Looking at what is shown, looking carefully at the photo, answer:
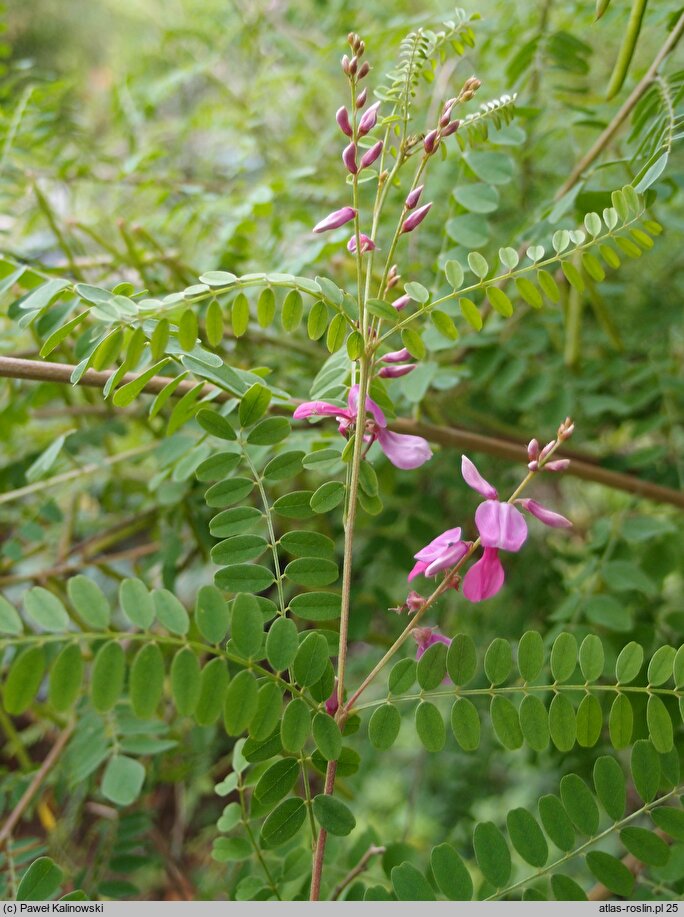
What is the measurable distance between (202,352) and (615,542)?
326mm

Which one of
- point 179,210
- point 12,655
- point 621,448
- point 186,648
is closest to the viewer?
point 186,648

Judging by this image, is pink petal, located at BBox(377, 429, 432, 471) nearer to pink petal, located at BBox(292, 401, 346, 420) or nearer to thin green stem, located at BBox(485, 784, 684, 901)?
pink petal, located at BBox(292, 401, 346, 420)

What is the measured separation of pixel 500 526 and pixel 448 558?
0.08 feet

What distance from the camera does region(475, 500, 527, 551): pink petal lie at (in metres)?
0.29

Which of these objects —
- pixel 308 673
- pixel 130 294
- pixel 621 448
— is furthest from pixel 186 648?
pixel 621 448

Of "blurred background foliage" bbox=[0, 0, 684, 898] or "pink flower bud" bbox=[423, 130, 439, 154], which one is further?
"blurred background foliage" bbox=[0, 0, 684, 898]

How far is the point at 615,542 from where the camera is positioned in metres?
0.53

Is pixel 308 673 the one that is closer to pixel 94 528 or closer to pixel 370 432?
pixel 370 432

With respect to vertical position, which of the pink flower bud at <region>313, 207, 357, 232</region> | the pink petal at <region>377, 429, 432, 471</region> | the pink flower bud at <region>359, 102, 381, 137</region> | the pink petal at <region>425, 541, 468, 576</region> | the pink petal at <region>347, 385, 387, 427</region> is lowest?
the pink petal at <region>425, 541, 468, 576</region>

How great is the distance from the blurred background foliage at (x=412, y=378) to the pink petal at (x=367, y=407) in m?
0.11

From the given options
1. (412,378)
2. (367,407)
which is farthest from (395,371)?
(412,378)

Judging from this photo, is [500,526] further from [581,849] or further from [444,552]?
[581,849]

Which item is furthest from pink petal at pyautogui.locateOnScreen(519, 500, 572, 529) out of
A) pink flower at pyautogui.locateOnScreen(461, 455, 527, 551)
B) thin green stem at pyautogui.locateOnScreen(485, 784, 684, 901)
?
thin green stem at pyautogui.locateOnScreen(485, 784, 684, 901)
